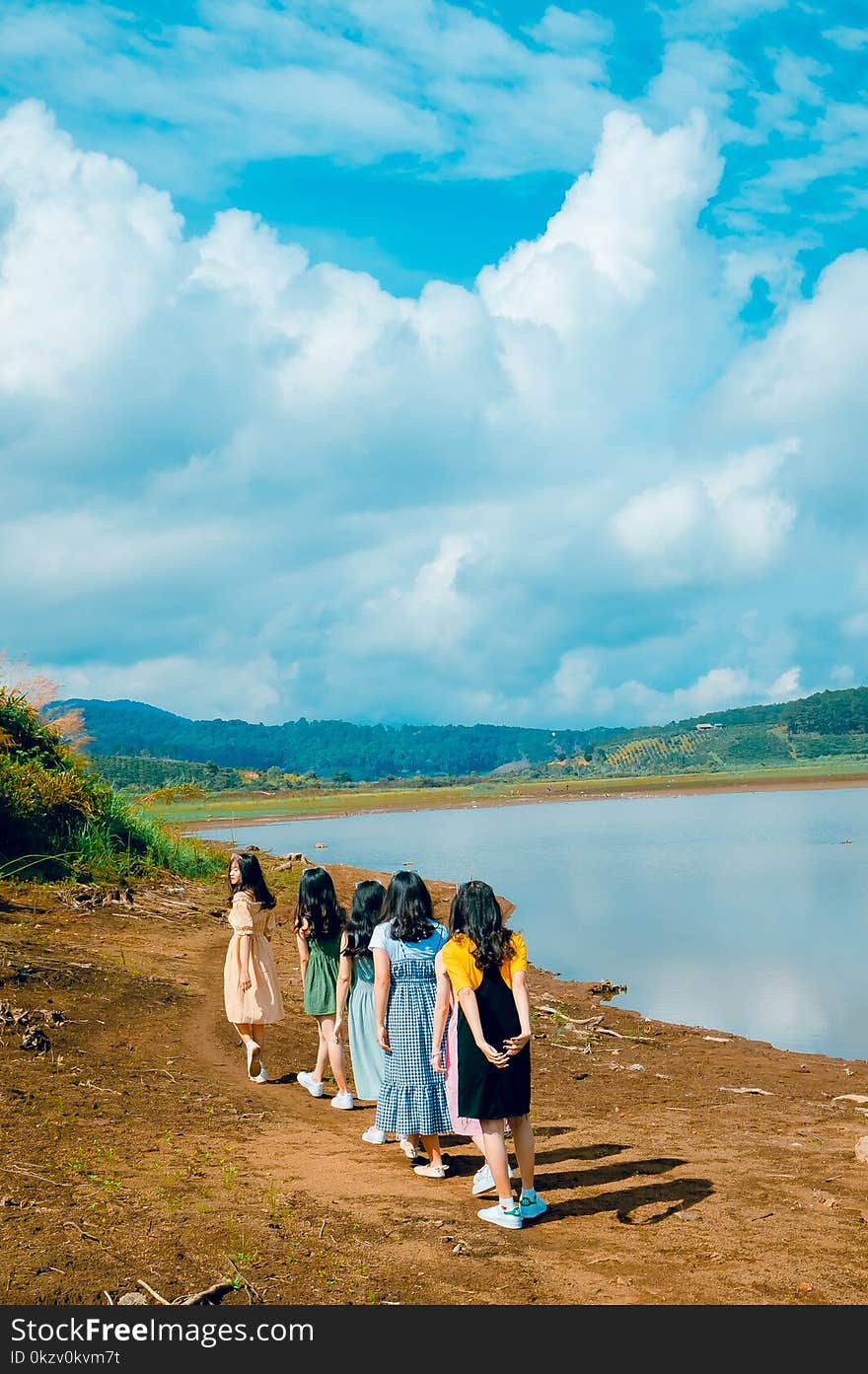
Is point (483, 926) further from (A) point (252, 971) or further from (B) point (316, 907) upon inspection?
(A) point (252, 971)

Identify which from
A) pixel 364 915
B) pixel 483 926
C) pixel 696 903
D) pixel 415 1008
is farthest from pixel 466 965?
pixel 696 903

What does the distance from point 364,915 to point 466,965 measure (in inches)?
92.0

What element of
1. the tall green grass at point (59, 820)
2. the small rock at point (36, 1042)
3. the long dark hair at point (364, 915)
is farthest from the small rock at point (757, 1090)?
the tall green grass at point (59, 820)

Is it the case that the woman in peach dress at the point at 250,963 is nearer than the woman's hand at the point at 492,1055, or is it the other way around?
the woman's hand at the point at 492,1055

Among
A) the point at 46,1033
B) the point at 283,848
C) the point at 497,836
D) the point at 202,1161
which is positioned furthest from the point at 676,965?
the point at 497,836

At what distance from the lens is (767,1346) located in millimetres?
4656

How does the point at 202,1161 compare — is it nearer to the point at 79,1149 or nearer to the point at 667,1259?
the point at 79,1149

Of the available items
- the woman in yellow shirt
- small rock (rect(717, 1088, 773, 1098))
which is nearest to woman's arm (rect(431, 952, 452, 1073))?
the woman in yellow shirt

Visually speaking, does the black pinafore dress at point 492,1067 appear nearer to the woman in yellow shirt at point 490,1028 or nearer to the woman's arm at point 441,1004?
the woman in yellow shirt at point 490,1028

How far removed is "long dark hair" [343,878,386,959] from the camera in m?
8.37

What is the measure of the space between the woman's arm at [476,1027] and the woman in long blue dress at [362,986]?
2.25m

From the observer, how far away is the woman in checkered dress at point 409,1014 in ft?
23.5

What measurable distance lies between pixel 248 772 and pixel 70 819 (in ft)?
374

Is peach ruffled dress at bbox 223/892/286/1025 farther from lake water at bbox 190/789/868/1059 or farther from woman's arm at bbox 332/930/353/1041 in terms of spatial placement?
lake water at bbox 190/789/868/1059
